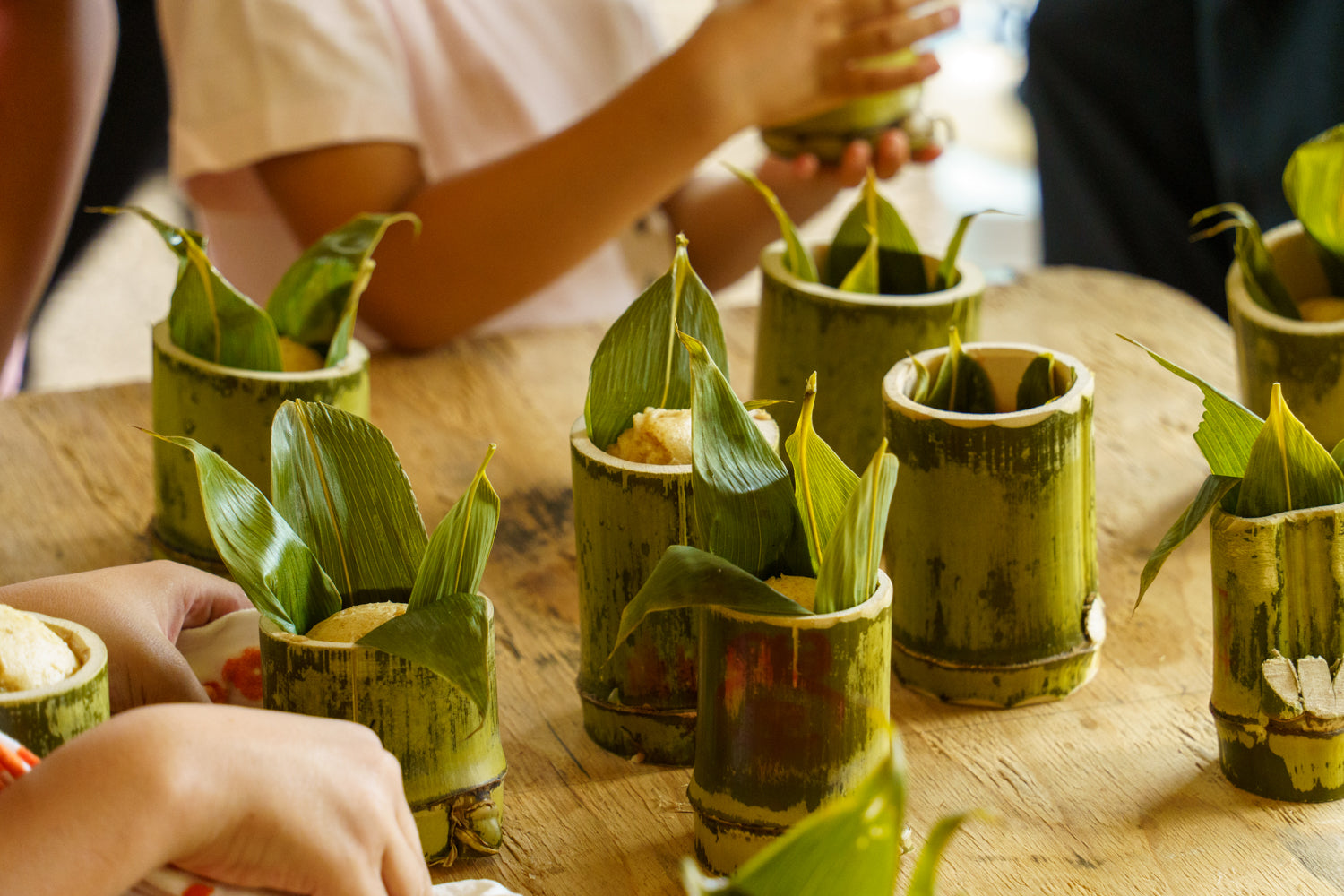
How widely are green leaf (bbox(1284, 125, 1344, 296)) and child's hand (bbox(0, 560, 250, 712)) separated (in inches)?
23.2

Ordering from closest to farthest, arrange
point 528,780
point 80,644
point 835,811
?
point 835,811
point 80,644
point 528,780

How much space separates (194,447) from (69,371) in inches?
81.2

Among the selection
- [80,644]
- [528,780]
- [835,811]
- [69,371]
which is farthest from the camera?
[69,371]

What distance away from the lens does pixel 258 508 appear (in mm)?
515

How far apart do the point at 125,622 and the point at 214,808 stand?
15 cm

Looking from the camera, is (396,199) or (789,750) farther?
(396,199)

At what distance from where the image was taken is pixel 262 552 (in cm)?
50

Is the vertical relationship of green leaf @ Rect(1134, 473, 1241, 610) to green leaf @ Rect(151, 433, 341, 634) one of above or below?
below

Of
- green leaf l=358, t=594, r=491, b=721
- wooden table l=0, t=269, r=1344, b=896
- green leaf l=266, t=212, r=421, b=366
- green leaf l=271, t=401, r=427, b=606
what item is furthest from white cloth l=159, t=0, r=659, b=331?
green leaf l=358, t=594, r=491, b=721

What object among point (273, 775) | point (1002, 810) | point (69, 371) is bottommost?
point (69, 371)

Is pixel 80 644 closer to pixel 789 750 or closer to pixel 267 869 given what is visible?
pixel 267 869

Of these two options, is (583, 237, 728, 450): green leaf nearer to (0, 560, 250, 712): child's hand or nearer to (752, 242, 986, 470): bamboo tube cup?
(752, 242, 986, 470): bamboo tube cup

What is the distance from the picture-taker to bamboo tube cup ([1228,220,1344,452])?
683mm

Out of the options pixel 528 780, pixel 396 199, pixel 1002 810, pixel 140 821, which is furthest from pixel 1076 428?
pixel 396 199
